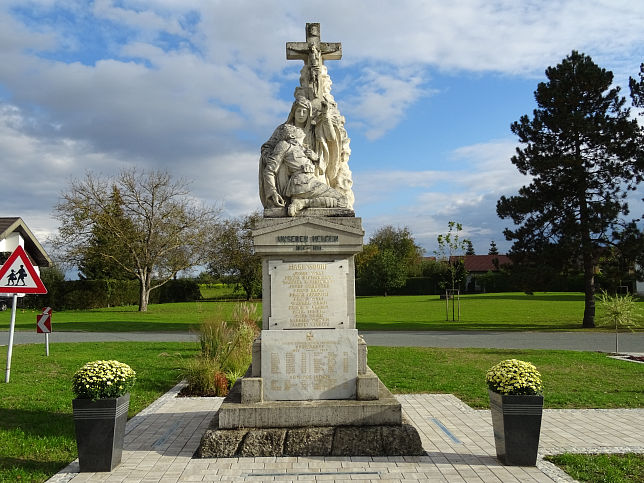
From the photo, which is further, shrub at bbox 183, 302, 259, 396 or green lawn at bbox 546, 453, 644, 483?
shrub at bbox 183, 302, 259, 396

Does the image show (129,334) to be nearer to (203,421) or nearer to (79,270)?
(203,421)

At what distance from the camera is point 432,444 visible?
6227mm

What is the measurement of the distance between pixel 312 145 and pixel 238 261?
44.4 meters

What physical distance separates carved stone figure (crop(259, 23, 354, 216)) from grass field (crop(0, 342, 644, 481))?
391 cm

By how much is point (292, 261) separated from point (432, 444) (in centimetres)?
267

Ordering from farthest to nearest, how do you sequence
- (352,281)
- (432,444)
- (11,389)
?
(11,389) < (352,281) < (432,444)

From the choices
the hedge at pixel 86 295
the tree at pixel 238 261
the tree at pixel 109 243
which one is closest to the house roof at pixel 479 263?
the tree at pixel 238 261

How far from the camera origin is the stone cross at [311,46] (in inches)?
317

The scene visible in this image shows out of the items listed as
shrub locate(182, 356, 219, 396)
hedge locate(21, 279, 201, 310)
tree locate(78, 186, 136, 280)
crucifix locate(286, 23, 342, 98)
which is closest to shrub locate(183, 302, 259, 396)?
shrub locate(182, 356, 219, 396)

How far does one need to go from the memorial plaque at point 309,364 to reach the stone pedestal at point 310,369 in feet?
0.04

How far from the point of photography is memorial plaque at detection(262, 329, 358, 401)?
633cm

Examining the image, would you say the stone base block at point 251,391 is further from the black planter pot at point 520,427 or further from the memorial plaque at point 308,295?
the black planter pot at point 520,427

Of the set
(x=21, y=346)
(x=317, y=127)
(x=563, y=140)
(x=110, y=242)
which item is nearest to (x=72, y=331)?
(x=21, y=346)

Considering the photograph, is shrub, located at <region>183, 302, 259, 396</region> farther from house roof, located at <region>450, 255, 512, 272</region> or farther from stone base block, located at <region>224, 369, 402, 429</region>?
house roof, located at <region>450, 255, 512, 272</region>
